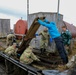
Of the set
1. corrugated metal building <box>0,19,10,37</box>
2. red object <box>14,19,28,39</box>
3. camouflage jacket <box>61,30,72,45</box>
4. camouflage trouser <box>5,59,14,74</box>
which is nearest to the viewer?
camouflage jacket <box>61,30,72,45</box>

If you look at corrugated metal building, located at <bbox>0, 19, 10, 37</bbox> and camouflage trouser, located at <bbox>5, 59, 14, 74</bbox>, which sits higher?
corrugated metal building, located at <bbox>0, 19, 10, 37</bbox>

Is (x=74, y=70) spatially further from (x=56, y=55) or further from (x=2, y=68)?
(x=2, y=68)

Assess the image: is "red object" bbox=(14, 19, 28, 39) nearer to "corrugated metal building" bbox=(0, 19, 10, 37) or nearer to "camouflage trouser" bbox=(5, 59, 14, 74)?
"corrugated metal building" bbox=(0, 19, 10, 37)

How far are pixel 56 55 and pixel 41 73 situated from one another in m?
2.63

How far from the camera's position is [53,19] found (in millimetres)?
7043

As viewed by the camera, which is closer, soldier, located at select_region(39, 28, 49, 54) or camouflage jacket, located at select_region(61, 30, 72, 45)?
camouflage jacket, located at select_region(61, 30, 72, 45)

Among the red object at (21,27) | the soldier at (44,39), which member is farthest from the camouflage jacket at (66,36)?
the red object at (21,27)

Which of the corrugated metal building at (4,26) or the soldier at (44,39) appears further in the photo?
the corrugated metal building at (4,26)

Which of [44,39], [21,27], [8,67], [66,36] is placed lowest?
[8,67]

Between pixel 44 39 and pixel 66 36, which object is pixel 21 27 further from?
pixel 66 36

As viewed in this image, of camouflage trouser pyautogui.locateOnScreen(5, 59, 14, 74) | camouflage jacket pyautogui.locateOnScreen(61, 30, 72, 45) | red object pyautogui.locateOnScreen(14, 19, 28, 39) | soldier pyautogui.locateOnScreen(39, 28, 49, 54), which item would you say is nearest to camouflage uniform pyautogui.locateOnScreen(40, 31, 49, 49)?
soldier pyautogui.locateOnScreen(39, 28, 49, 54)

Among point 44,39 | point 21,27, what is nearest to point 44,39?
point 44,39

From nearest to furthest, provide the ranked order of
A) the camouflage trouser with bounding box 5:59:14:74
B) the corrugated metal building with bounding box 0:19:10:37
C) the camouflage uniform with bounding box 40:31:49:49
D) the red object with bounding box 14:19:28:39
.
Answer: the camouflage uniform with bounding box 40:31:49:49 → the camouflage trouser with bounding box 5:59:14:74 → the red object with bounding box 14:19:28:39 → the corrugated metal building with bounding box 0:19:10:37

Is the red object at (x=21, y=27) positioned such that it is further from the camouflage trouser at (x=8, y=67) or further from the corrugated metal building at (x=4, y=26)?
the camouflage trouser at (x=8, y=67)
